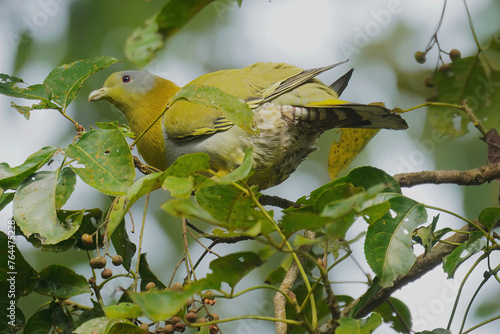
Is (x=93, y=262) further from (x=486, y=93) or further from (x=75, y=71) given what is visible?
(x=486, y=93)

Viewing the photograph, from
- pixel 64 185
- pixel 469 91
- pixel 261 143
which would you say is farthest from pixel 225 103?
pixel 469 91

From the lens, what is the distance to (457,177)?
280cm

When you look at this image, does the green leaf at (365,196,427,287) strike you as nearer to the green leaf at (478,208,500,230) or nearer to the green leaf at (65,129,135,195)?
the green leaf at (478,208,500,230)

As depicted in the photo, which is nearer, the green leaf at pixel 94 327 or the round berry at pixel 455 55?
the green leaf at pixel 94 327

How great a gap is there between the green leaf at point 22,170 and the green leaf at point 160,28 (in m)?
0.48

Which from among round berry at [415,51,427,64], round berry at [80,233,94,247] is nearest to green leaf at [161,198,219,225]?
round berry at [80,233,94,247]

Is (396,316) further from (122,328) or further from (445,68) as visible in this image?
(122,328)

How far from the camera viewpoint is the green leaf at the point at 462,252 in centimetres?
184

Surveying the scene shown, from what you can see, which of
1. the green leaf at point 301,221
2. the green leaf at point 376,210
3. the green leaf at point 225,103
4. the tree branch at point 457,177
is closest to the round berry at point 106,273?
the green leaf at point 225,103

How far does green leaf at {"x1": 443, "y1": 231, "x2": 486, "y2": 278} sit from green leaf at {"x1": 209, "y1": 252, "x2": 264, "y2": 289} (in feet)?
2.42

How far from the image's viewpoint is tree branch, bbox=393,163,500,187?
274cm

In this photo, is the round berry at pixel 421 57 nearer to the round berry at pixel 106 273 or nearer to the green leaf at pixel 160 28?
the green leaf at pixel 160 28

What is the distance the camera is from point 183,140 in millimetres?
3230

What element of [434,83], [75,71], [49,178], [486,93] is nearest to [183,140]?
[75,71]
